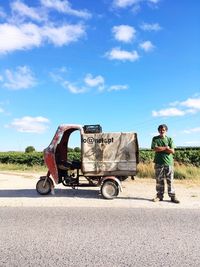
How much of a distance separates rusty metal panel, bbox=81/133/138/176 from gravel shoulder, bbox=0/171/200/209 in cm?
72

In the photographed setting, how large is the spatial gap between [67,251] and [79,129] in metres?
6.23

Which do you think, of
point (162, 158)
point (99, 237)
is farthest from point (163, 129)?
point (99, 237)

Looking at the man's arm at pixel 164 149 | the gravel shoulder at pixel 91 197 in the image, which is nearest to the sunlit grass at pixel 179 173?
the gravel shoulder at pixel 91 197

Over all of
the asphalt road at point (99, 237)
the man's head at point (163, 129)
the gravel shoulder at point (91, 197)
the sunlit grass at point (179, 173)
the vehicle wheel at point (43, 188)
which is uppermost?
the man's head at point (163, 129)

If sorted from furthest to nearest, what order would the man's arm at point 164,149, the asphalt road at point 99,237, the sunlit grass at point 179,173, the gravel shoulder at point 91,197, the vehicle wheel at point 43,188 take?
the sunlit grass at point 179,173 < the vehicle wheel at point 43,188 < the man's arm at point 164,149 < the gravel shoulder at point 91,197 < the asphalt road at point 99,237

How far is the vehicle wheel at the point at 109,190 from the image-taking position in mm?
12000

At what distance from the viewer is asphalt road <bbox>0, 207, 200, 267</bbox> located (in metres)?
6.25

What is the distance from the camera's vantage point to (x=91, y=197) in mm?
Result: 12281

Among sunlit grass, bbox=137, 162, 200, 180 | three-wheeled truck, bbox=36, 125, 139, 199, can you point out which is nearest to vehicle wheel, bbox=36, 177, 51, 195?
three-wheeled truck, bbox=36, 125, 139, 199

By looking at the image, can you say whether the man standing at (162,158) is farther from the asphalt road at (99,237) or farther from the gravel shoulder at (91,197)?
the asphalt road at (99,237)

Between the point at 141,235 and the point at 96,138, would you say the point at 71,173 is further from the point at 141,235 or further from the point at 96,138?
the point at 141,235

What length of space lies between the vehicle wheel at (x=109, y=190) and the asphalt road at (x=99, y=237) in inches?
70.2

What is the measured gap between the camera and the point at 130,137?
12344 millimetres

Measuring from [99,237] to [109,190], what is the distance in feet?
15.1
